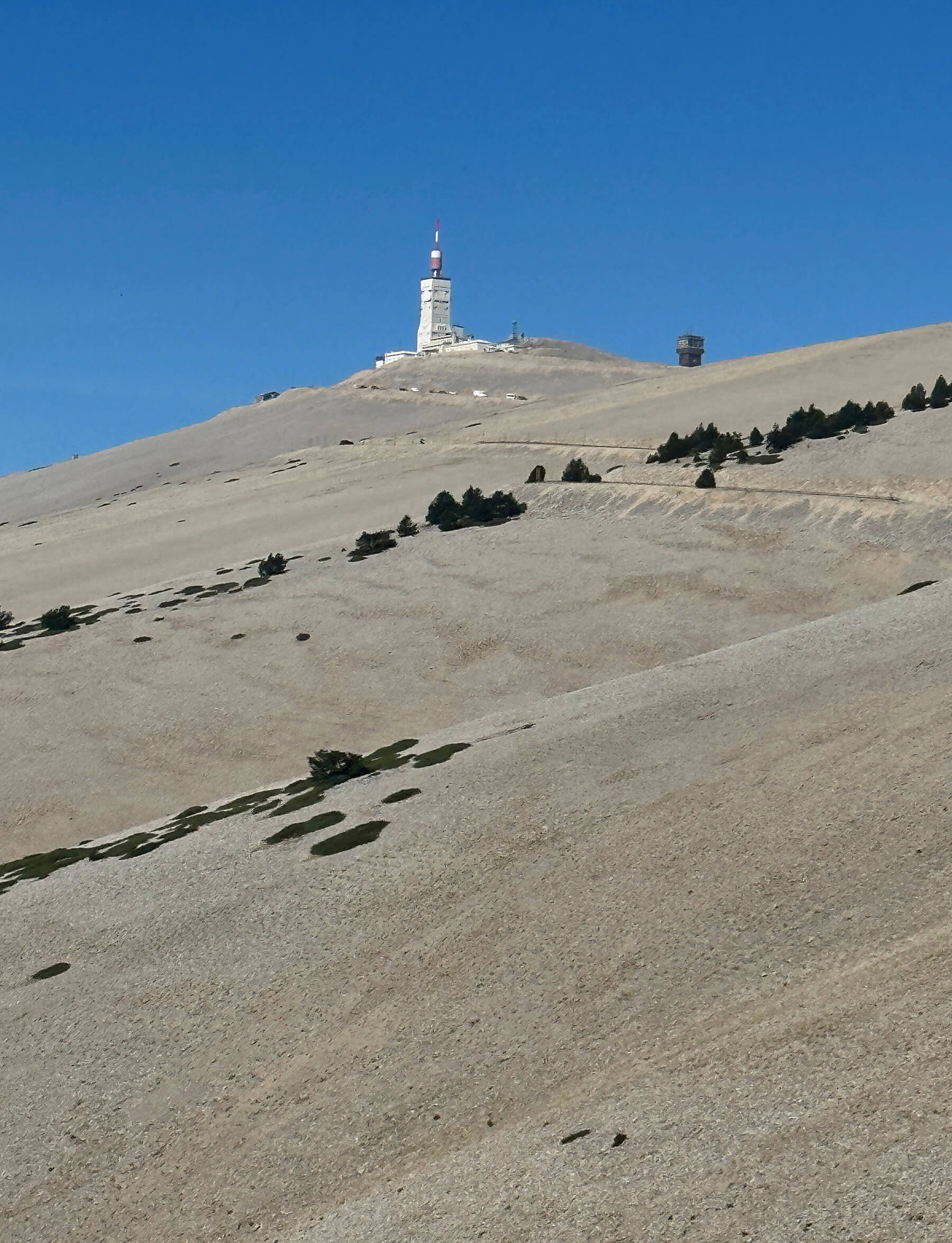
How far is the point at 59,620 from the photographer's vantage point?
70.0 metres

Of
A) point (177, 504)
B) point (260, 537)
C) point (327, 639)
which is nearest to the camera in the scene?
point (327, 639)

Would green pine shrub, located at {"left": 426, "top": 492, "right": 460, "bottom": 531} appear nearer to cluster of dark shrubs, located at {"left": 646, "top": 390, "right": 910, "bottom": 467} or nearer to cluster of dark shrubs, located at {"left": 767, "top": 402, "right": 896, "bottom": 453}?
cluster of dark shrubs, located at {"left": 646, "top": 390, "right": 910, "bottom": 467}

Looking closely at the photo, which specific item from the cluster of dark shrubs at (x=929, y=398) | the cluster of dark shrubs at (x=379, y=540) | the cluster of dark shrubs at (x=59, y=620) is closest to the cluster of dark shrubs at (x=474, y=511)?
the cluster of dark shrubs at (x=379, y=540)

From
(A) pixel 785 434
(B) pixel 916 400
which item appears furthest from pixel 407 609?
(B) pixel 916 400

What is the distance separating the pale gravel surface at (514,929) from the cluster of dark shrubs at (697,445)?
2505 cm

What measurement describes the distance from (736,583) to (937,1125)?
44474mm

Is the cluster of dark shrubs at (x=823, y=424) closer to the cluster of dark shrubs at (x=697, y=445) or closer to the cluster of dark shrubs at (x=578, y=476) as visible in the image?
the cluster of dark shrubs at (x=697, y=445)

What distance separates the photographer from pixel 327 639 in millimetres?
60781

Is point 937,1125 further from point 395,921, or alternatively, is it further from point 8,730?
point 8,730

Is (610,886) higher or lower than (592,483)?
lower

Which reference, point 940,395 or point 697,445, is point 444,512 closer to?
point 697,445

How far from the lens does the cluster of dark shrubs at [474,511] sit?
77375 millimetres

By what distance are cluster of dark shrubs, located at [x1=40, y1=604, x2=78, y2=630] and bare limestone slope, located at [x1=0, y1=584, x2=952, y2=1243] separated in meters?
34.2

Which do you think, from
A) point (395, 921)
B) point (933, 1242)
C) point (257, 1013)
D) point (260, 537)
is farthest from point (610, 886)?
point (260, 537)
